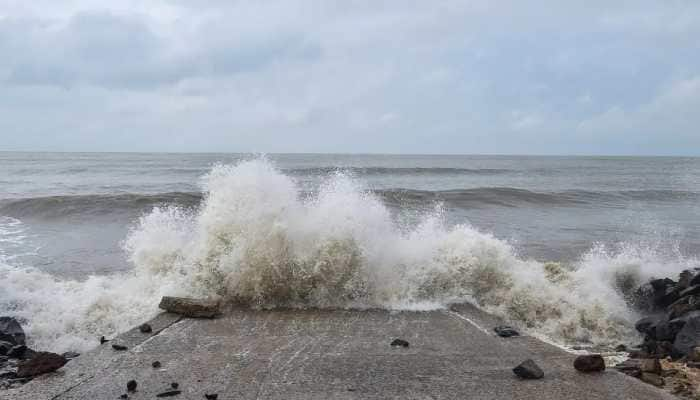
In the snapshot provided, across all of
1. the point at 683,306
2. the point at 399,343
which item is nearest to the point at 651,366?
the point at 399,343

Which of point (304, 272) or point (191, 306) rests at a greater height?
point (304, 272)

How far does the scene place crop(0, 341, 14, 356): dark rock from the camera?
509 centimetres

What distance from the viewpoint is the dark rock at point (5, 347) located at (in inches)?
200

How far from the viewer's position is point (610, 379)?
4176 mm

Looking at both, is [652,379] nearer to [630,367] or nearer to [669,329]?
[630,367]

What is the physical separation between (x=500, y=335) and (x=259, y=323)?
2.45 meters

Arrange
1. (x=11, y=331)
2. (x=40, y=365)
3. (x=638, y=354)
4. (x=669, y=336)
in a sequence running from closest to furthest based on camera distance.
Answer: (x=40, y=365), (x=638, y=354), (x=11, y=331), (x=669, y=336)

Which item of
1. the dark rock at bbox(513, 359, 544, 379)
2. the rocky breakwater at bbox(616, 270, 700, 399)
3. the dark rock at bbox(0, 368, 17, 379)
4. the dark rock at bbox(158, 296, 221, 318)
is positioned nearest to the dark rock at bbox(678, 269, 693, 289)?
the rocky breakwater at bbox(616, 270, 700, 399)

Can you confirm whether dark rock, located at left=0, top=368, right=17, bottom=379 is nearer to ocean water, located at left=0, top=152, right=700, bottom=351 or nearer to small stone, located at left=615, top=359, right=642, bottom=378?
ocean water, located at left=0, top=152, right=700, bottom=351

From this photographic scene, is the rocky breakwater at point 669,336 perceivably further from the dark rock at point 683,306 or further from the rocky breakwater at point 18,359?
the rocky breakwater at point 18,359

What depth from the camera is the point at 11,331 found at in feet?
18.5

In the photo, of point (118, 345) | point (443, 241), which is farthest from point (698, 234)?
point (118, 345)

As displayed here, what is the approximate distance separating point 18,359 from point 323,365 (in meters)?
2.83

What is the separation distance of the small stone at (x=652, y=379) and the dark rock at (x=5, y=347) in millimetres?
5514
